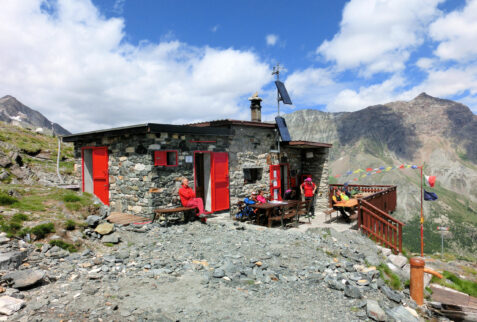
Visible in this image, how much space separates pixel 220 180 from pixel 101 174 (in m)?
4.07

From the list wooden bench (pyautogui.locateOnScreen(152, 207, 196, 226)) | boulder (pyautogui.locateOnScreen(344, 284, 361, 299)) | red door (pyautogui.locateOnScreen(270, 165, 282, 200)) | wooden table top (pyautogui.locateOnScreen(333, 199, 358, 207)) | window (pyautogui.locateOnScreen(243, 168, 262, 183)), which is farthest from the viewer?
red door (pyautogui.locateOnScreen(270, 165, 282, 200))

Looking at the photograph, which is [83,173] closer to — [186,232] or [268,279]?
[186,232]

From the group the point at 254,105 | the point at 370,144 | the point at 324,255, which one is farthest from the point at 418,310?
the point at 370,144

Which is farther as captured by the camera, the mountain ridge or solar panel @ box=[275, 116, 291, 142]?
the mountain ridge

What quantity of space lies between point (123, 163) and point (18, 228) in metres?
3.64

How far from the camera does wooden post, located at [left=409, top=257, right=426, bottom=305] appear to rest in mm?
5878

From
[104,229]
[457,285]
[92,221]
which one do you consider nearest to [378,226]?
[457,285]

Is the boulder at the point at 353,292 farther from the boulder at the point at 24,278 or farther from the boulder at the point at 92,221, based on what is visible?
the boulder at the point at 92,221

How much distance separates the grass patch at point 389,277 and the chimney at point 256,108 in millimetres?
8055

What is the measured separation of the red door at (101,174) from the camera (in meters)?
9.88

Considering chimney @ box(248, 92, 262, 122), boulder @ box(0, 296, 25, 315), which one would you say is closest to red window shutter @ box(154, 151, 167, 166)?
boulder @ box(0, 296, 25, 315)

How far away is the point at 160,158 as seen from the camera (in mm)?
8664

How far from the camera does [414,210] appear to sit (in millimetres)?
99562

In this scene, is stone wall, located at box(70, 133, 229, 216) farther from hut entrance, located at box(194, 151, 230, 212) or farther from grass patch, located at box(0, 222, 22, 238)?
grass patch, located at box(0, 222, 22, 238)
